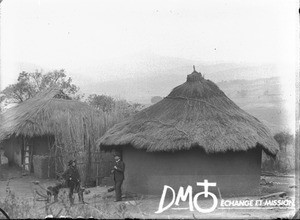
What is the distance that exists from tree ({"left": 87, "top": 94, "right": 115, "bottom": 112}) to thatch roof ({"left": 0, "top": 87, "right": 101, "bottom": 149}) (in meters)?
0.34

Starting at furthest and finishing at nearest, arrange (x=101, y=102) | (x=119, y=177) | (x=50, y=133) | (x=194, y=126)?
(x=101, y=102), (x=50, y=133), (x=194, y=126), (x=119, y=177)

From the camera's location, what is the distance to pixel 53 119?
1509 cm

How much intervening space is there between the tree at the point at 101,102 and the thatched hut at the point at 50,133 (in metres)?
0.43

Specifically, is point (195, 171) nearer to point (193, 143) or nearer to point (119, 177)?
point (193, 143)

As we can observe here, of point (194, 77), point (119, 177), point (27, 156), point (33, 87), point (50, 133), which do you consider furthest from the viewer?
point (33, 87)

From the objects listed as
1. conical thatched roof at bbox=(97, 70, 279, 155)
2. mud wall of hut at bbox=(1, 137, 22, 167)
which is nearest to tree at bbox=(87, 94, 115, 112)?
mud wall of hut at bbox=(1, 137, 22, 167)

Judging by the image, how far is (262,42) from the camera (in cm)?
859

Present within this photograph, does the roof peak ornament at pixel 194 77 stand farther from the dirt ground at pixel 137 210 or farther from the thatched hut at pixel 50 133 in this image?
the thatched hut at pixel 50 133

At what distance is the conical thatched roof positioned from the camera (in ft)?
35.1

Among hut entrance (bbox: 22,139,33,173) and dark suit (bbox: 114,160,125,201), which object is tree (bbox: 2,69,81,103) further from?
dark suit (bbox: 114,160,125,201)

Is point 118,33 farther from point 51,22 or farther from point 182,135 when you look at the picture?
point 182,135

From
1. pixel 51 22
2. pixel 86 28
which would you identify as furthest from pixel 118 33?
pixel 51 22

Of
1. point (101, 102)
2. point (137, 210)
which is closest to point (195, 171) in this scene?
point (137, 210)

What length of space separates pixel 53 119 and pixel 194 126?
5.36 m
